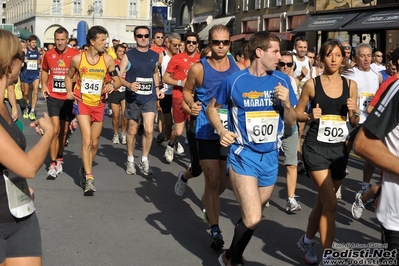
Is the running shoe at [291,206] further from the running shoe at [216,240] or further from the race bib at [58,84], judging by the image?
the race bib at [58,84]

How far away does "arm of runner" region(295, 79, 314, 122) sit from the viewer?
613 centimetres

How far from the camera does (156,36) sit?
49.4ft

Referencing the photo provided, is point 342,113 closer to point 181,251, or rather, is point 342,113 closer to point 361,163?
point 181,251

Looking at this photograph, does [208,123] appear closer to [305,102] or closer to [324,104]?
[305,102]

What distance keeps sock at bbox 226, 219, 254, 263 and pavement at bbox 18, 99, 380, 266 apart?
641mm

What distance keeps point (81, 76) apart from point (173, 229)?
9.37 ft

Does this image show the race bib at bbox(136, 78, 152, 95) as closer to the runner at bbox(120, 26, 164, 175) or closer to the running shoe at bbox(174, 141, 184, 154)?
the runner at bbox(120, 26, 164, 175)

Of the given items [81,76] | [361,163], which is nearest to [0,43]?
[81,76]

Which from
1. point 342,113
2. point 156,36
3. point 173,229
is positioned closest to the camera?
point 342,113

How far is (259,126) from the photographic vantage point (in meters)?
5.45

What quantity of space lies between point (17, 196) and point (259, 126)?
225 centimetres

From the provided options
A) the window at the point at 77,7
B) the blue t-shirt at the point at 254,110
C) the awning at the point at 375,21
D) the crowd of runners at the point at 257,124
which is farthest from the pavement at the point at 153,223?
the window at the point at 77,7

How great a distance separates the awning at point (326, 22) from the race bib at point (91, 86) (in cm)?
1876

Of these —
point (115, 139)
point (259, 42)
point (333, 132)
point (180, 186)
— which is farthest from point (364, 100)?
point (115, 139)
